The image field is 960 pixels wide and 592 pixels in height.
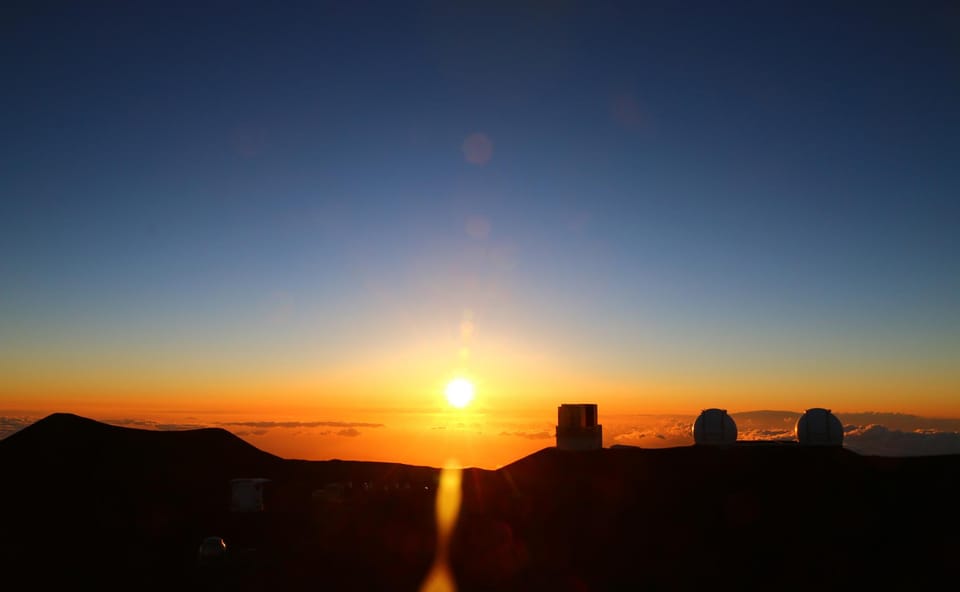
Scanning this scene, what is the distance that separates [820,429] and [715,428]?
645 centimetres

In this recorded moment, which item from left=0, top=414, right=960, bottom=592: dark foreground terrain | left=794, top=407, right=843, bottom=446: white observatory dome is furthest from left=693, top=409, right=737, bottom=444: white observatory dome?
left=794, top=407, right=843, bottom=446: white observatory dome

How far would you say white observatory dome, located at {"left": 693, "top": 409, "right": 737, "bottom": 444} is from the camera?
46094mm

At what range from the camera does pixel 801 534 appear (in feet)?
105

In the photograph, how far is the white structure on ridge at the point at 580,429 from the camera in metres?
48.0

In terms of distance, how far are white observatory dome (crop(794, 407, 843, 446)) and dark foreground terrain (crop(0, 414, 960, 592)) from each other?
3.39 feet

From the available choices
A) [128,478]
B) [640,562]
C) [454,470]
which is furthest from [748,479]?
[128,478]

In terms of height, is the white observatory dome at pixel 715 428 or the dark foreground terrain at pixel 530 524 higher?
the white observatory dome at pixel 715 428

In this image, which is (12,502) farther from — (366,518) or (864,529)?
(864,529)

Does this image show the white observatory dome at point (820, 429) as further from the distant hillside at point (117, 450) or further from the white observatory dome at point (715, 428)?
the distant hillside at point (117, 450)

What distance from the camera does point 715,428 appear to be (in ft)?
152

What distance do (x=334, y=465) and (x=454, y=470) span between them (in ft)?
38.5

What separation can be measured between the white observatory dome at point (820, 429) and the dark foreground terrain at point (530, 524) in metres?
1.03

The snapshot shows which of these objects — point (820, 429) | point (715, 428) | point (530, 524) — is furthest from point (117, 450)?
point (820, 429)

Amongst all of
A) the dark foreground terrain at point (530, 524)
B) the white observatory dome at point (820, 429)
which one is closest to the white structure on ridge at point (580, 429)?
the dark foreground terrain at point (530, 524)
